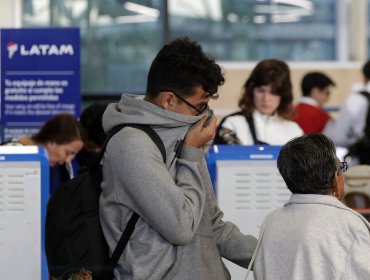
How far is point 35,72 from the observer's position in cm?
725

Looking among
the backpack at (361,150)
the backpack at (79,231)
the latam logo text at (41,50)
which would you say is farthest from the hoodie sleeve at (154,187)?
the backpack at (361,150)

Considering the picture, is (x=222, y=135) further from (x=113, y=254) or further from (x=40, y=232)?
(x=113, y=254)

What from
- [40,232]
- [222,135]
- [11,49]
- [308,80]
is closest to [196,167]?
[40,232]

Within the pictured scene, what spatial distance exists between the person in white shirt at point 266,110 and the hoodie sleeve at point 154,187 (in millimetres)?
2434

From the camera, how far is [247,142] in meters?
6.11

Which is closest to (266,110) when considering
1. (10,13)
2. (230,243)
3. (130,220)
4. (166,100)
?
(230,243)

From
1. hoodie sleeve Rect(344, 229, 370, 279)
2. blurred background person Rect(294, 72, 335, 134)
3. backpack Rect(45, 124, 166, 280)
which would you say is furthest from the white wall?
hoodie sleeve Rect(344, 229, 370, 279)

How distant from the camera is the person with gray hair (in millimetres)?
3383

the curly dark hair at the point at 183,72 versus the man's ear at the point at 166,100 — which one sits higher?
the curly dark hair at the point at 183,72

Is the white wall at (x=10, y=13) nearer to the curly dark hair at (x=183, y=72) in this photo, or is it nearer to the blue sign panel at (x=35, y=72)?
the blue sign panel at (x=35, y=72)

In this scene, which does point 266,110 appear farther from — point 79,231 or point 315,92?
point 315,92

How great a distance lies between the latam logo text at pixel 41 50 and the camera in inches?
283

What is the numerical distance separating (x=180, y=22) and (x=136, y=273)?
8.57 metres

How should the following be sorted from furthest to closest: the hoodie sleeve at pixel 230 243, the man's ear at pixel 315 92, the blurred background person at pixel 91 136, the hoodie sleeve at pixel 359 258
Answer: the man's ear at pixel 315 92 < the blurred background person at pixel 91 136 < the hoodie sleeve at pixel 230 243 < the hoodie sleeve at pixel 359 258
